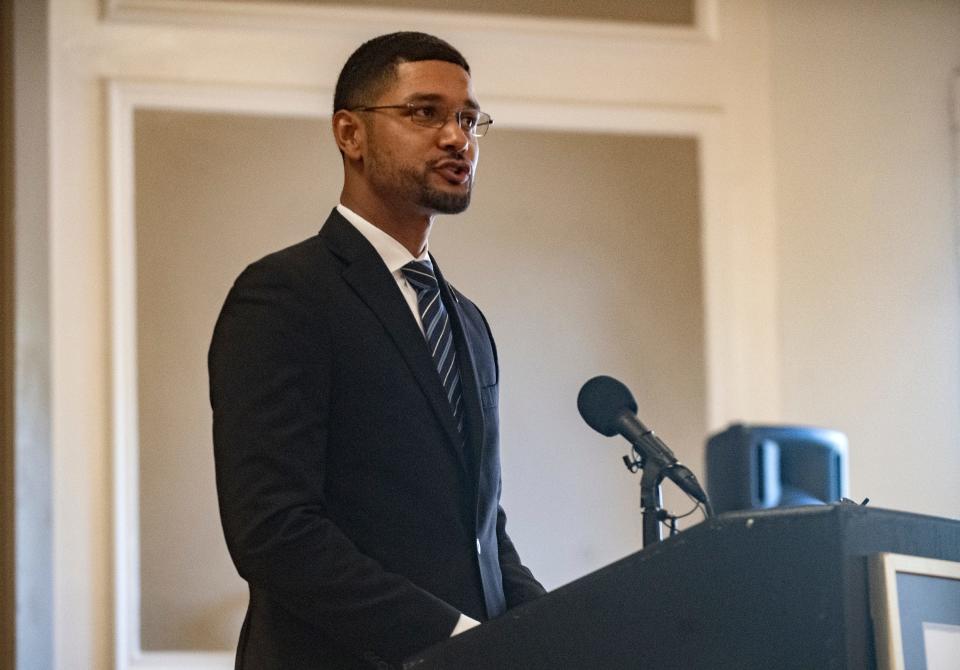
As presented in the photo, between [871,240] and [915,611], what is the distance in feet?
8.58

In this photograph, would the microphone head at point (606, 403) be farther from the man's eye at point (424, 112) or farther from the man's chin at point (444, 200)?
the man's eye at point (424, 112)

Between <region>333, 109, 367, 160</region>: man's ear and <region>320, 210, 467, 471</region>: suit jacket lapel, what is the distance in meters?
0.11

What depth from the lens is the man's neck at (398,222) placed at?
60.5 inches

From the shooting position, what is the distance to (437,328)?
1.49 meters

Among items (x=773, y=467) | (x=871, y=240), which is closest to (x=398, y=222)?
(x=773, y=467)

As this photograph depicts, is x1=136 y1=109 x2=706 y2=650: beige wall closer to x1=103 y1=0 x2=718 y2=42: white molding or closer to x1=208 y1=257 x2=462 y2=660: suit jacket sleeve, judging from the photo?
x1=103 y1=0 x2=718 y2=42: white molding

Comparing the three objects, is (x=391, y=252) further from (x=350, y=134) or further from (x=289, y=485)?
(x=289, y=485)

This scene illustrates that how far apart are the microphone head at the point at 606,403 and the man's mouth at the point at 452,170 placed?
276mm

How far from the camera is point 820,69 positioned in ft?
11.9

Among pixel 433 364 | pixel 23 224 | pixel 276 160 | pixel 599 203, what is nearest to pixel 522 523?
pixel 599 203

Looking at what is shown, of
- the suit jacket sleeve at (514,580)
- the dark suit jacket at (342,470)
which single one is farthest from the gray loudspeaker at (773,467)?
the dark suit jacket at (342,470)

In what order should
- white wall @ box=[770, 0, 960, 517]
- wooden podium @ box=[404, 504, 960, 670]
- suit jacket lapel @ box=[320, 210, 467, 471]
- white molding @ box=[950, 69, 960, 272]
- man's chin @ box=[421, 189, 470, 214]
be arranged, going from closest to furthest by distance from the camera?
wooden podium @ box=[404, 504, 960, 670] < suit jacket lapel @ box=[320, 210, 467, 471] < man's chin @ box=[421, 189, 470, 214] < white wall @ box=[770, 0, 960, 517] < white molding @ box=[950, 69, 960, 272]

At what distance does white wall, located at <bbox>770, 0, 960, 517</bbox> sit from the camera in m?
3.53

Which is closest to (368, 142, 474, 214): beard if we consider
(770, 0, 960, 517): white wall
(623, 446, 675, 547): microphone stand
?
(623, 446, 675, 547): microphone stand
